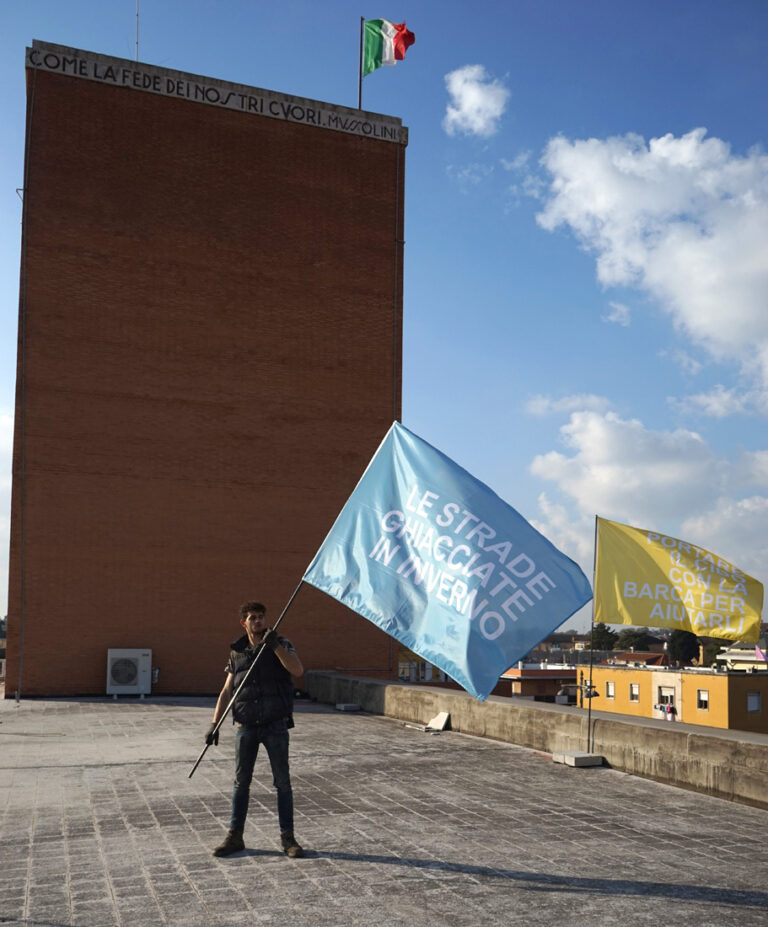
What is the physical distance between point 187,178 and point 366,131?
5.41m

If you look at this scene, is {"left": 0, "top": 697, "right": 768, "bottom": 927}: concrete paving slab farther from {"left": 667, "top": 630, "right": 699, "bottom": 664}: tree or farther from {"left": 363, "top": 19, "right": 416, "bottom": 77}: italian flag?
{"left": 667, "top": 630, "right": 699, "bottom": 664}: tree

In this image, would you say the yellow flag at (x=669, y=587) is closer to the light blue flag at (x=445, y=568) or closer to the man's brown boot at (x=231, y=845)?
the light blue flag at (x=445, y=568)

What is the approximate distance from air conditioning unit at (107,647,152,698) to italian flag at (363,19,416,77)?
1837cm

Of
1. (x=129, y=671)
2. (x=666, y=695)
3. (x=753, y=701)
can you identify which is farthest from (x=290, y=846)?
(x=666, y=695)

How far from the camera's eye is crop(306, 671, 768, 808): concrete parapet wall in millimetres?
8319

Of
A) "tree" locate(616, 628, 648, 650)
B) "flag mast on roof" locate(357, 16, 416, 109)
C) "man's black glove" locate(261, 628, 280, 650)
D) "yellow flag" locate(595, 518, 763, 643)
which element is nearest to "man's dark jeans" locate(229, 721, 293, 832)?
"man's black glove" locate(261, 628, 280, 650)

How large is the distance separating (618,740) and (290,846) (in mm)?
4935

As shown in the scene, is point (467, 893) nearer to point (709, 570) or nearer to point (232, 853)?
point (232, 853)

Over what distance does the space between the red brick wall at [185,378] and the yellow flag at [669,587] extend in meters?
14.0

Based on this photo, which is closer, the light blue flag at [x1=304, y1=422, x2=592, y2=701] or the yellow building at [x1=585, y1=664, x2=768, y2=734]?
the light blue flag at [x1=304, y1=422, x2=592, y2=701]

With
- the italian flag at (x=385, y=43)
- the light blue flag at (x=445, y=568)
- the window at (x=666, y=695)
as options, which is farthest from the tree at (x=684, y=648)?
the light blue flag at (x=445, y=568)

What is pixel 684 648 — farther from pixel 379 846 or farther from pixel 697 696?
pixel 379 846

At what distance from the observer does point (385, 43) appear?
27.5 metres

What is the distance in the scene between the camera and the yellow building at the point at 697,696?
45.3 m
